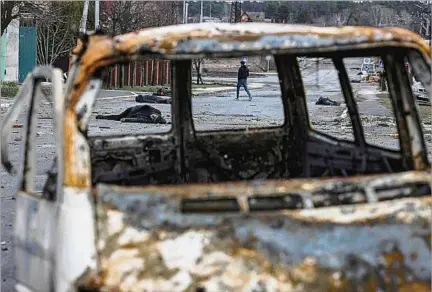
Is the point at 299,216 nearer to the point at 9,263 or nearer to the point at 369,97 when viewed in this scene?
the point at 9,263

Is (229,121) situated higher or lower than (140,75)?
higher

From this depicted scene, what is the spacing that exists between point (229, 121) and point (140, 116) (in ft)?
9.77

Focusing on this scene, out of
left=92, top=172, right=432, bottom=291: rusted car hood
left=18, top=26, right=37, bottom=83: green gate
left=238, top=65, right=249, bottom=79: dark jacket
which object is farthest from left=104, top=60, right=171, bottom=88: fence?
left=92, top=172, right=432, bottom=291: rusted car hood

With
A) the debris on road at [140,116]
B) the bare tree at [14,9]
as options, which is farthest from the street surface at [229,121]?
the bare tree at [14,9]

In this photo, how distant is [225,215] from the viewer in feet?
12.2

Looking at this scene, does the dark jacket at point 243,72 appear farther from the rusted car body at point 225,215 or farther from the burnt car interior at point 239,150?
the rusted car body at point 225,215

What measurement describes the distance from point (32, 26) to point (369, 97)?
1622 centimetres

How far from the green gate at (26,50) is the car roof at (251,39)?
122 ft

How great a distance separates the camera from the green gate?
40438 millimetres

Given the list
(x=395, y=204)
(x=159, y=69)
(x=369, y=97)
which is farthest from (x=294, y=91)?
(x=159, y=69)

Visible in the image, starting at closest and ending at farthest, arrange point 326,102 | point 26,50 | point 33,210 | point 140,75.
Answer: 1. point 33,210
2. point 326,102
3. point 26,50
4. point 140,75

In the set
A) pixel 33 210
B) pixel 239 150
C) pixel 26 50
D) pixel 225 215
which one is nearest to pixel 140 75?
pixel 26 50

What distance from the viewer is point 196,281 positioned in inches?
138

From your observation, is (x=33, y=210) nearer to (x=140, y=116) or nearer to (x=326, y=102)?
(x=140, y=116)
